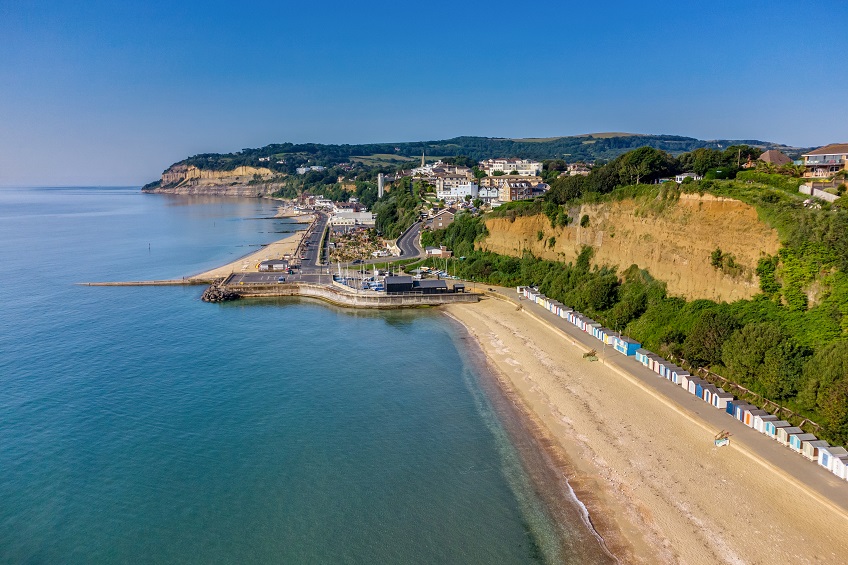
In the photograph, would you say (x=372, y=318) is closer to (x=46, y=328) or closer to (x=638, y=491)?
(x=46, y=328)

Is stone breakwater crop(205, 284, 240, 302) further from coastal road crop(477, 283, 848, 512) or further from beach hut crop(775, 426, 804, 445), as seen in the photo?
beach hut crop(775, 426, 804, 445)

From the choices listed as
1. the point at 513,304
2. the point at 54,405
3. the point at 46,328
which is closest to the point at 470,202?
the point at 513,304

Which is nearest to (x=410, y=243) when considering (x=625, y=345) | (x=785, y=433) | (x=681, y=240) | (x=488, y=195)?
(x=488, y=195)

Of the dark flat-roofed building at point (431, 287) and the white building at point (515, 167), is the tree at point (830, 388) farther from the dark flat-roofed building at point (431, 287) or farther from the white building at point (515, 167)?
the white building at point (515, 167)

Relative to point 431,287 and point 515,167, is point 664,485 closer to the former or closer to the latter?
point 431,287

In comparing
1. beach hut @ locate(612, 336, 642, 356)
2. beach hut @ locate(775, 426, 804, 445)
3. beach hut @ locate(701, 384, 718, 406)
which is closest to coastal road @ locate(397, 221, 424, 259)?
beach hut @ locate(612, 336, 642, 356)
